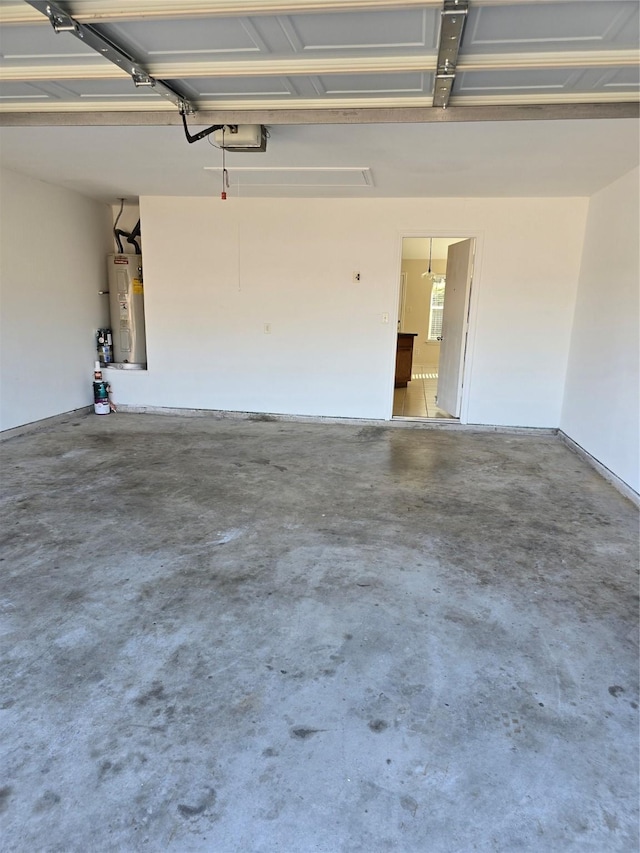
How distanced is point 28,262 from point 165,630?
4.45 meters

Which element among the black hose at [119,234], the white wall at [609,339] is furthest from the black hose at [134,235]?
the white wall at [609,339]

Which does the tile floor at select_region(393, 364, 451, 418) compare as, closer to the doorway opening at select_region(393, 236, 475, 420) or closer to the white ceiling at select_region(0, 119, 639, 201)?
the doorway opening at select_region(393, 236, 475, 420)

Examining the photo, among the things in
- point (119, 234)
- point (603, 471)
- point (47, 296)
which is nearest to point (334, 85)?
point (603, 471)

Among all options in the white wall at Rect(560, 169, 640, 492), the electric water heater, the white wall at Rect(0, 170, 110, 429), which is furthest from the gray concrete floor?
the electric water heater

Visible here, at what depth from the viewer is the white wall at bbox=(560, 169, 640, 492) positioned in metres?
3.83

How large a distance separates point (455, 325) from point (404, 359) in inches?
89.8

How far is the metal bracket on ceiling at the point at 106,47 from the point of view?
1894 millimetres

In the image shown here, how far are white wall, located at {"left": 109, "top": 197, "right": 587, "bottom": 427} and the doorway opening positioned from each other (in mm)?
248

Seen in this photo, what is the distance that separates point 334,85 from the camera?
258cm

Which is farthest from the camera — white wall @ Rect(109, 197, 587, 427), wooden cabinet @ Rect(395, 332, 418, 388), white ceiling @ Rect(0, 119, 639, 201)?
wooden cabinet @ Rect(395, 332, 418, 388)

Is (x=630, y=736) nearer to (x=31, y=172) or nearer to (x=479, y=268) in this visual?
(x=479, y=268)

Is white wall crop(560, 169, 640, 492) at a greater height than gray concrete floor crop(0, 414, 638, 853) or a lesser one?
greater

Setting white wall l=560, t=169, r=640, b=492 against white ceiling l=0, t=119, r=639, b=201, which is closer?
white ceiling l=0, t=119, r=639, b=201

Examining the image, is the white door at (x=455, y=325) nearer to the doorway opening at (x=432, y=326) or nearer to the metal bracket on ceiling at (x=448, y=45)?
the doorway opening at (x=432, y=326)
